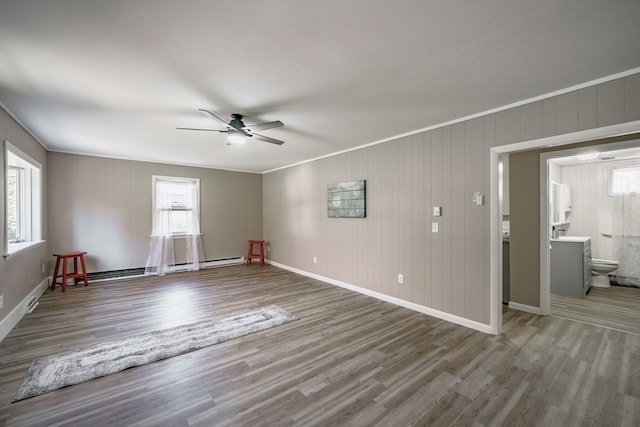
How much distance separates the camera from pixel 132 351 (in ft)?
8.43

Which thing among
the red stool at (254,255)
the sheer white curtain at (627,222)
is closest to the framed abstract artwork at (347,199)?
the red stool at (254,255)

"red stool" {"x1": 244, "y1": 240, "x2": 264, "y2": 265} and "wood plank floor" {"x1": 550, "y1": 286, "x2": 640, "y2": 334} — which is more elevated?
"red stool" {"x1": 244, "y1": 240, "x2": 264, "y2": 265}

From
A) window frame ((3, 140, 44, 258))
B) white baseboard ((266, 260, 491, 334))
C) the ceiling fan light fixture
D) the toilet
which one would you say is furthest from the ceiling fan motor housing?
the toilet

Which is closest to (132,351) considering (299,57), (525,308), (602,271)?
(299,57)

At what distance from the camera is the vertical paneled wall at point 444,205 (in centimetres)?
250

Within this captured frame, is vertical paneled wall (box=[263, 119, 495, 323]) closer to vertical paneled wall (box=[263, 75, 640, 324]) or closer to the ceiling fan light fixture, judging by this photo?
vertical paneled wall (box=[263, 75, 640, 324])

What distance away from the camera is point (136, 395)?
6.47 ft

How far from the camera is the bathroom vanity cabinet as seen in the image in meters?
4.08

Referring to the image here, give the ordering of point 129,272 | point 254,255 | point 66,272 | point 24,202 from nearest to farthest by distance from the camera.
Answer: point 24,202
point 66,272
point 129,272
point 254,255

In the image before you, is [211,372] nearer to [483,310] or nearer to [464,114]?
[483,310]

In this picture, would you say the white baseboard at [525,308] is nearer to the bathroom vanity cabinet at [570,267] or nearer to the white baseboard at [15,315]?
the bathroom vanity cabinet at [570,267]

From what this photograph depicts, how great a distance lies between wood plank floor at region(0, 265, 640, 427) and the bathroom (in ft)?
4.95

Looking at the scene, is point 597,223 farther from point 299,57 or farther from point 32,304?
point 32,304

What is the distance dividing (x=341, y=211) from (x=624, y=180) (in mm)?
5362
